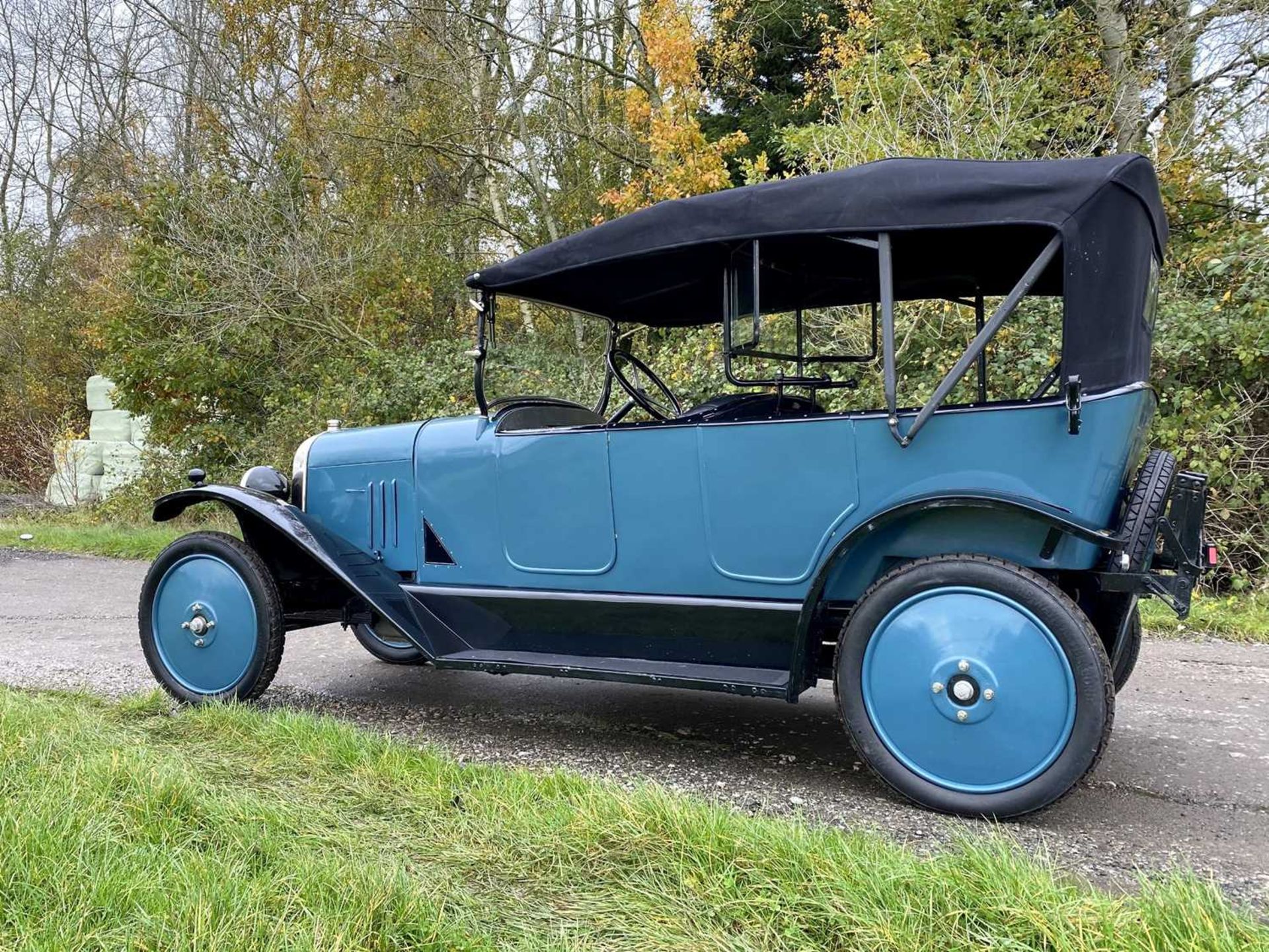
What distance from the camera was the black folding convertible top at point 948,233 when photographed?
9.23 feet

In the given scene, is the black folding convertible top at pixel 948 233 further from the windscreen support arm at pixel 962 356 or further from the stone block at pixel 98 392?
the stone block at pixel 98 392

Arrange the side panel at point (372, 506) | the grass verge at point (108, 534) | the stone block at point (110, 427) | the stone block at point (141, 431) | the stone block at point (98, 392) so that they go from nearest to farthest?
the side panel at point (372, 506) < the grass verge at point (108, 534) < the stone block at point (141, 431) < the stone block at point (110, 427) < the stone block at point (98, 392)

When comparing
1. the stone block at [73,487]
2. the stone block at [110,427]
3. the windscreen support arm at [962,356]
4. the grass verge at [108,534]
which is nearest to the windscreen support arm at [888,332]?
the windscreen support arm at [962,356]

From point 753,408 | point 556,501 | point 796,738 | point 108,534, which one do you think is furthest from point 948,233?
point 108,534

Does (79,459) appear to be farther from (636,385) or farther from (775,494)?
(775,494)

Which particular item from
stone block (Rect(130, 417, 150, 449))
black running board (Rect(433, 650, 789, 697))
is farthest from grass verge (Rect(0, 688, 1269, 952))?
stone block (Rect(130, 417, 150, 449))

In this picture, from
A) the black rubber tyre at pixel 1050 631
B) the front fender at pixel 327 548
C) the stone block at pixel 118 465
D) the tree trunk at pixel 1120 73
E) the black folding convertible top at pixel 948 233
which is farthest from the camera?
the stone block at pixel 118 465

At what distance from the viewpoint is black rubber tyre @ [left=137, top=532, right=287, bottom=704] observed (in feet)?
12.6

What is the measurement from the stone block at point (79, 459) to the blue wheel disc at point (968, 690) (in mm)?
14779

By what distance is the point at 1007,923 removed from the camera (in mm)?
1881

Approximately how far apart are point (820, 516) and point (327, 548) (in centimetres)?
217

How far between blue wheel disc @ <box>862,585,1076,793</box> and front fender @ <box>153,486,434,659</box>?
1899 mm

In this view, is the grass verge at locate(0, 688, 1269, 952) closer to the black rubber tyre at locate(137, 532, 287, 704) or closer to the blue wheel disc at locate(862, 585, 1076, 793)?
the blue wheel disc at locate(862, 585, 1076, 793)

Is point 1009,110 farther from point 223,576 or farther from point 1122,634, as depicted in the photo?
point 223,576
